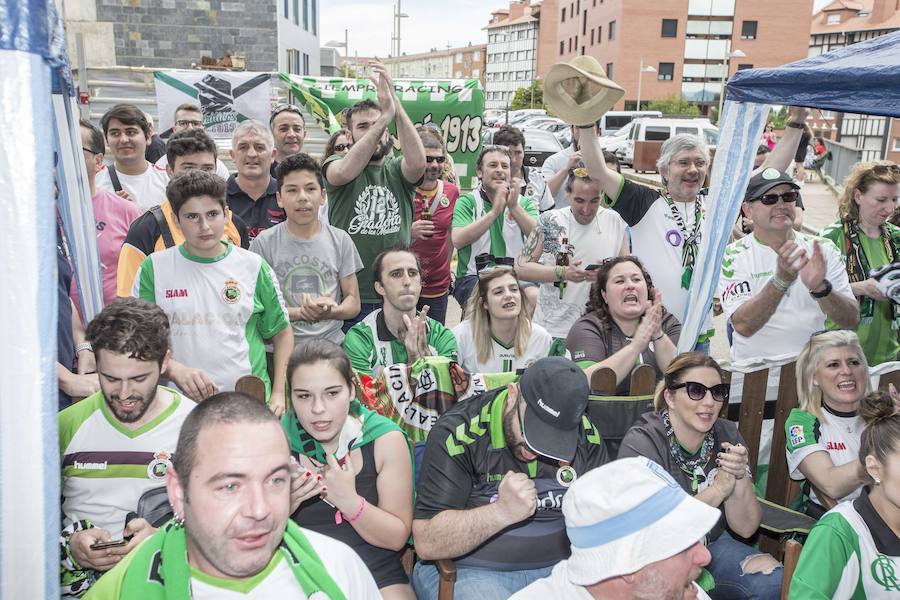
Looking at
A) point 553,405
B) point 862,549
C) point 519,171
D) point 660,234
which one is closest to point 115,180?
point 519,171

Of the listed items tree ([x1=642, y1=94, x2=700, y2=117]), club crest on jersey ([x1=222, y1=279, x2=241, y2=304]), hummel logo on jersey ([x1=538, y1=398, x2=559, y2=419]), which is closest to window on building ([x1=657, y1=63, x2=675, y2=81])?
tree ([x1=642, y1=94, x2=700, y2=117])

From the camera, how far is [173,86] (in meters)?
9.70

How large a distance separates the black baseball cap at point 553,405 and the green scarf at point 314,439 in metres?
0.57

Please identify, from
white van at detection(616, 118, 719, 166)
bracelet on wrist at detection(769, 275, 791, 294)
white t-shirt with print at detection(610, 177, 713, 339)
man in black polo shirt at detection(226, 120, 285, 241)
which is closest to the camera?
bracelet on wrist at detection(769, 275, 791, 294)

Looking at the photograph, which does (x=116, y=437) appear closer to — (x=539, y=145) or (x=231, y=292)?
(x=231, y=292)

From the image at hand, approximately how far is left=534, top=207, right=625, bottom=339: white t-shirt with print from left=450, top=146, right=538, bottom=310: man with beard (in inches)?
16.4

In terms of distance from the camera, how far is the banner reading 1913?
11.2 metres

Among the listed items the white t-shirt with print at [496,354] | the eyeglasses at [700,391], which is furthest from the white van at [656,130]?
the eyeglasses at [700,391]

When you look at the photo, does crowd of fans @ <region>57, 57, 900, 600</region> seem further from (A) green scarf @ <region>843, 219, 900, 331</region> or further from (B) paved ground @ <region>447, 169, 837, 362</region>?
(B) paved ground @ <region>447, 169, 837, 362</region>

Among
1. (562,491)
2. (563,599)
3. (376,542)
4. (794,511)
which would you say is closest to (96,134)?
(376,542)

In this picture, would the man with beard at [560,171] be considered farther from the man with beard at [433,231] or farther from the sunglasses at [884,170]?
the sunglasses at [884,170]

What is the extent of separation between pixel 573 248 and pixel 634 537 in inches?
123

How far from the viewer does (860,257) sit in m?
4.59

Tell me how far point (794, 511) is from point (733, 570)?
1.56 feet
